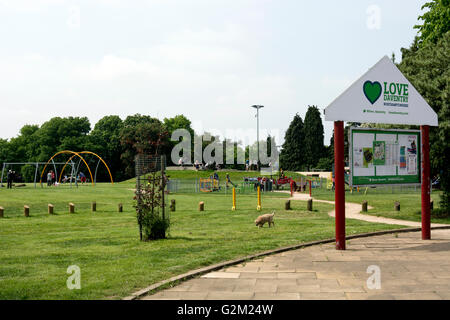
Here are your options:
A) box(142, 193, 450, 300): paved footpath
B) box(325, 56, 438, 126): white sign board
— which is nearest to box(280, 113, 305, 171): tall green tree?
box(325, 56, 438, 126): white sign board

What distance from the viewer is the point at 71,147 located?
80.2m

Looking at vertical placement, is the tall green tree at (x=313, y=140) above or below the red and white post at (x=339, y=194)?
above

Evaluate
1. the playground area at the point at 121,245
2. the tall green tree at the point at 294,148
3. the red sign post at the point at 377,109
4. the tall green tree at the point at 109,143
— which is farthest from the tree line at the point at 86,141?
the red sign post at the point at 377,109

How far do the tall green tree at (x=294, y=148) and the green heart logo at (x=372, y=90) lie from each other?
79.4 metres

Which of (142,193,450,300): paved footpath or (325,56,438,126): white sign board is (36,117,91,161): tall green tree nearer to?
(325,56,438,126): white sign board

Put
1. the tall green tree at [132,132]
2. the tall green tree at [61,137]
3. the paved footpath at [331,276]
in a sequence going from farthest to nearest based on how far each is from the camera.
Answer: the tall green tree at [61,137], the tall green tree at [132,132], the paved footpath at [331,276]

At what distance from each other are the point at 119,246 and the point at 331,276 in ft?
17.7

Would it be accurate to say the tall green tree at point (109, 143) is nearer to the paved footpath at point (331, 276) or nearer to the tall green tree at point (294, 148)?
the tall green tree at point (294, 148)

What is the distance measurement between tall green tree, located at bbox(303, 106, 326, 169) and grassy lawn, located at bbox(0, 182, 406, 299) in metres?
69.4

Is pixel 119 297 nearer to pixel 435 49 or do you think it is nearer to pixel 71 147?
pixel 435 49

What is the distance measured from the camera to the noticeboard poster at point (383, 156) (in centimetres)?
1051

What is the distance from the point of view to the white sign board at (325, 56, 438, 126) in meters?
9.85

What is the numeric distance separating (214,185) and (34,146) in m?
57.1
